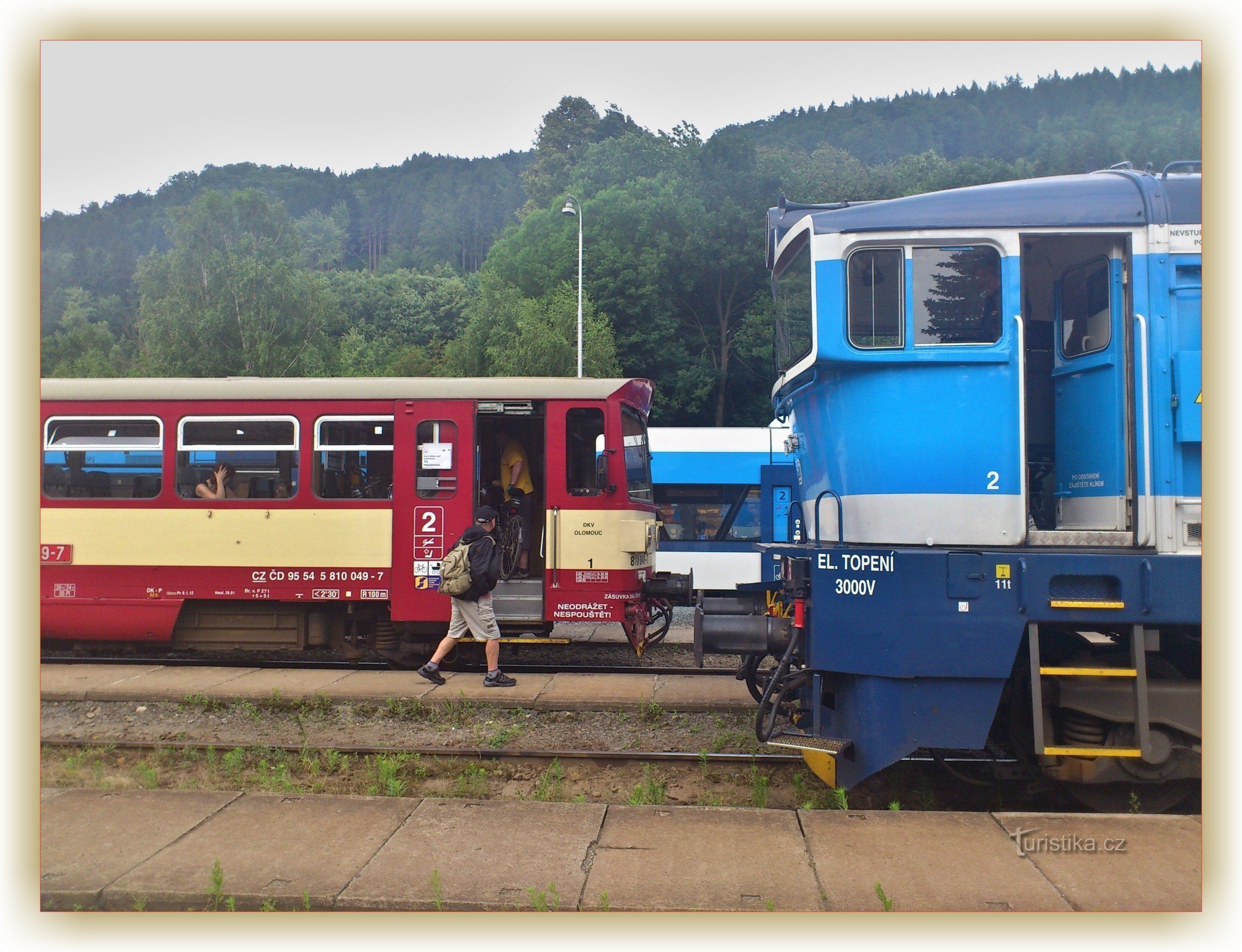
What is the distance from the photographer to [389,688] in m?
8.35

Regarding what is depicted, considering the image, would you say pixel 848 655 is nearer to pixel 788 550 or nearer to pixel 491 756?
pixel 788 550

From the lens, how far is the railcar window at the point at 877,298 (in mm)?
5035

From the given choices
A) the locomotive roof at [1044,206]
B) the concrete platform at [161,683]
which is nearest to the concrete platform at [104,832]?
the concrete platform at [161,683]

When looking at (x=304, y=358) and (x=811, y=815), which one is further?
(x=304, y=358)

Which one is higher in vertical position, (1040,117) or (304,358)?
(304,358)

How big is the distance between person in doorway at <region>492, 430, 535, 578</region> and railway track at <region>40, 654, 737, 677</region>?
50.9 inches

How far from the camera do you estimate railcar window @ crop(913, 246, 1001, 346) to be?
4973 mm

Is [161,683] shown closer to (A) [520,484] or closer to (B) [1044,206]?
(A) [520,484]

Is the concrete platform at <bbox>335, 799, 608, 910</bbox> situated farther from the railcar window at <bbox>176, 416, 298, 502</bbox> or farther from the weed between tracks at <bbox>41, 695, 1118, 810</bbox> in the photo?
the railcar window at <bbox>176, 416, 298, 502</bbox>

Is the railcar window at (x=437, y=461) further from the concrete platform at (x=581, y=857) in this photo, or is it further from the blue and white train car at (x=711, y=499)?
the blue and white train car at (x=711, y=499)

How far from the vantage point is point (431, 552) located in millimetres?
9477
